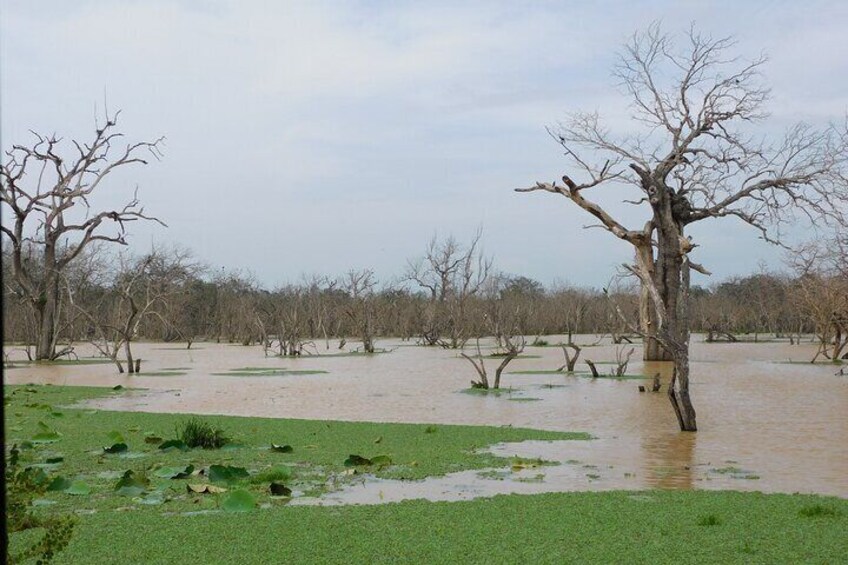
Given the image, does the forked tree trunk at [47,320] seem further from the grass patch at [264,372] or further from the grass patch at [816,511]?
the grass patch at [816,511]

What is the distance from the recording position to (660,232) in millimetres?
21219

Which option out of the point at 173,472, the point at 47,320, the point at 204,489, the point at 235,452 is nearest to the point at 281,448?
the point at 235,452

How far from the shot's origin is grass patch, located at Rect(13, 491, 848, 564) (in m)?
5.68

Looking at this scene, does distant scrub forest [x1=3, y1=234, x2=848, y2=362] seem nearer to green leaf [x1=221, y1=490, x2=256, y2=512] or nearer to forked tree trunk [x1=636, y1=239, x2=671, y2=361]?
forked tree trunk [x1=636, y1=239, x2=671, y2=361]

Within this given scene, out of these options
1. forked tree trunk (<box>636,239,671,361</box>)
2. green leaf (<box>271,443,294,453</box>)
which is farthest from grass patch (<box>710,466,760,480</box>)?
forked tree trunk (<box>636,239,671,361</box>)

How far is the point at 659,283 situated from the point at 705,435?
17.0 metres

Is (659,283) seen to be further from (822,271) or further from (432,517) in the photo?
(432,517)

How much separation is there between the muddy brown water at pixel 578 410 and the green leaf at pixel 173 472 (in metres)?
1.63

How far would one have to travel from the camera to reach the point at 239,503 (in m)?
7.08

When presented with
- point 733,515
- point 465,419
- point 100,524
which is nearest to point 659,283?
point 465,419

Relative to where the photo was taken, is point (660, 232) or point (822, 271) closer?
point (660, 232)

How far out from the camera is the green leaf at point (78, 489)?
7.81 metres

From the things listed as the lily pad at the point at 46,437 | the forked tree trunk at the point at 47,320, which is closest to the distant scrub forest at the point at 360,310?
the forked tree trunk at the point at 47,320

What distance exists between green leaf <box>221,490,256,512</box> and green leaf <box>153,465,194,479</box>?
1.69 m
